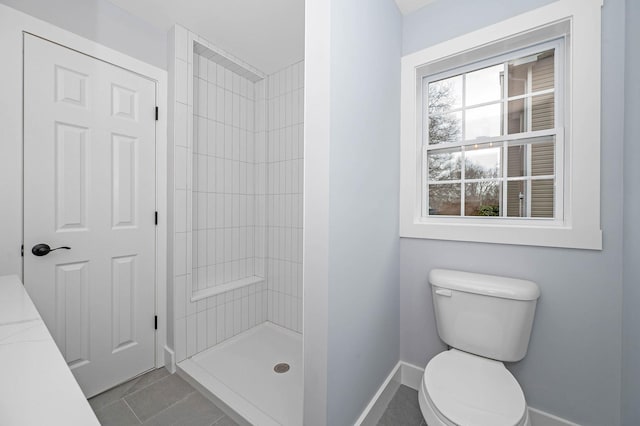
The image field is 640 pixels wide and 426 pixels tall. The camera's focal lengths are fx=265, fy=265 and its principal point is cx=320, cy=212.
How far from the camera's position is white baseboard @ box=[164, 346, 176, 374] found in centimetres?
187

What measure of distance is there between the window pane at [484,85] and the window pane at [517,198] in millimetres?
534

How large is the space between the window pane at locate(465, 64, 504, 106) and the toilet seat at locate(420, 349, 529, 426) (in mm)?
1489

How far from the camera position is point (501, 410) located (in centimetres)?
99

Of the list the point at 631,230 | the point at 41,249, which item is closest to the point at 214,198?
the point at 41,249

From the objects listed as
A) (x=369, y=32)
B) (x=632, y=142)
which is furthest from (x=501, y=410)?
(x=369, y=32)

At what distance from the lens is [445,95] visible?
177cm

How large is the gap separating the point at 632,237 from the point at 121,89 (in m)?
2.83

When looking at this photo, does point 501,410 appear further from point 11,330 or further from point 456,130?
point 11,330

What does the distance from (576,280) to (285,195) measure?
206 cm

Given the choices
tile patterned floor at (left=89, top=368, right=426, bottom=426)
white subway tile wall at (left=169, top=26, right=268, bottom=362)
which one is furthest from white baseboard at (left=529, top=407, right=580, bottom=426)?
white subway tile wall at (left=169, top=26, right=268, bottom=362)

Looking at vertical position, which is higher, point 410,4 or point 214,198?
point 410,4

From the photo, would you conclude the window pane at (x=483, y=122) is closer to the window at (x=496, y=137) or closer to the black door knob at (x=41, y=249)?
the window at (x=496, y=137)

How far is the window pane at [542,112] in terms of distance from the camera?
146cm

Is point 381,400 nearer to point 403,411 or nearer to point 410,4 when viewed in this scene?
point 403,411
